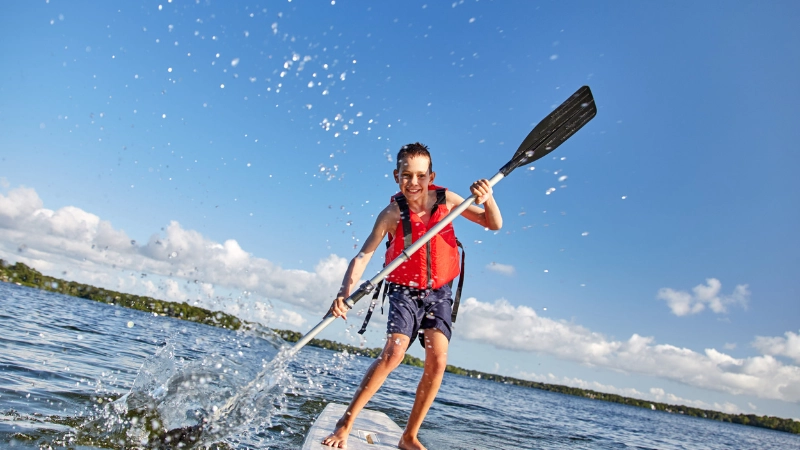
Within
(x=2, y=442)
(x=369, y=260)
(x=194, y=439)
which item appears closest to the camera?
(x=2, y=442)

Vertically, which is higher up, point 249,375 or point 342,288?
point 342,288

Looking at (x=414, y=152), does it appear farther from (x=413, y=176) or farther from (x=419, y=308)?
(x=419, y=308)

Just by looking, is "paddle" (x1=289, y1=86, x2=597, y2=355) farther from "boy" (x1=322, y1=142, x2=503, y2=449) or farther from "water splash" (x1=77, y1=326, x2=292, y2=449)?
"water splash" (x1=77, y1=326, x2=292, y2=449)

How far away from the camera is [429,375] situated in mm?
3746

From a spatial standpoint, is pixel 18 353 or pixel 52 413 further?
pixel 18 353

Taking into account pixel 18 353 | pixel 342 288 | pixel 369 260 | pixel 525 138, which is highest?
pixel 525 138

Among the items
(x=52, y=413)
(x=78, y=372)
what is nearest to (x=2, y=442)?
(x=52, y=413)

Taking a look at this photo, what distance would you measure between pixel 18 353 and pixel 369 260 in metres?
5.24

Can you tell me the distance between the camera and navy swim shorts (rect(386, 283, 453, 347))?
371 centimetres

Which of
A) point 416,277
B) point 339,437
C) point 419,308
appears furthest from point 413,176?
point 339,437

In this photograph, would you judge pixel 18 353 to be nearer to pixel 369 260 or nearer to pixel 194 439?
pixel 194 439

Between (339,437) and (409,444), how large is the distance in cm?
57

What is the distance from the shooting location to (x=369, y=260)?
3910 mm

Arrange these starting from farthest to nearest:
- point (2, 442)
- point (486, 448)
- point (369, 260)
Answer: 1. point (486, 448)
2. point (369, 260)
3. point (2, 442)
